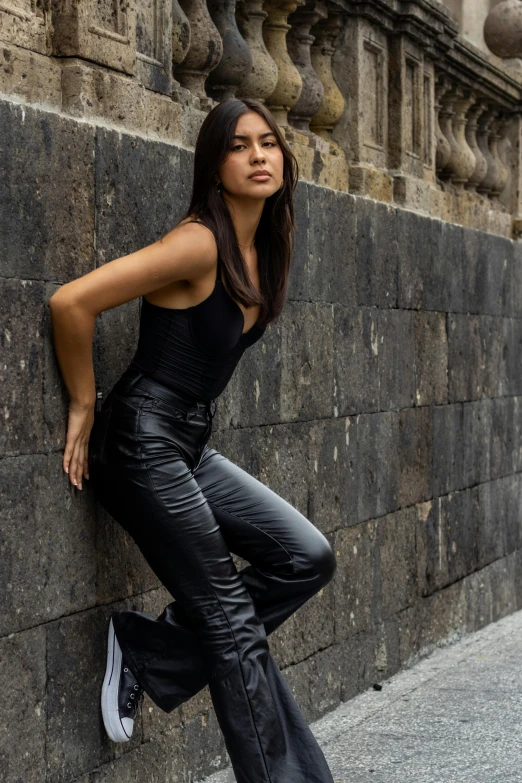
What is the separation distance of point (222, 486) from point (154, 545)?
1.10 feet

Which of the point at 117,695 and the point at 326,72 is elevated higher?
the point at 326,72

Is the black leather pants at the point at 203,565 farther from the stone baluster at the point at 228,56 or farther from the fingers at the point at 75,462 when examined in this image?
the stone baluster at the point at 228,56

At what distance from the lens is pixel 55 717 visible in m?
3.98

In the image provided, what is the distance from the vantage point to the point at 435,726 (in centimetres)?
571

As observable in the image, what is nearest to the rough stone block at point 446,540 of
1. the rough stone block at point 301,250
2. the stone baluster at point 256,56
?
the rough stone block at point 301,250

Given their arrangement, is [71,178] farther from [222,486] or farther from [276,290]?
[222,486]

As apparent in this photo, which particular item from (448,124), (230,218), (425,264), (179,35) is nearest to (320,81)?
(425,264)

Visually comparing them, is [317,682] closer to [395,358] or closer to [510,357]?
[395,358]

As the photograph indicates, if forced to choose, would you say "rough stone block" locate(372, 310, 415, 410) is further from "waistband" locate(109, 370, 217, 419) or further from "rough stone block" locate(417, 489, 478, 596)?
"waistband" locate(109, 370, 217, 419)

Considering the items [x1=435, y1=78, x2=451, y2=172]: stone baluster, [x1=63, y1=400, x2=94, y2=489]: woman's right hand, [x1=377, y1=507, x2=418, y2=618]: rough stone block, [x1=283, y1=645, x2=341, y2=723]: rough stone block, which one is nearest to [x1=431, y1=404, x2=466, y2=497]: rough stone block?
[x1=377, y1=507, x2=418, y2=618]: rough stone block

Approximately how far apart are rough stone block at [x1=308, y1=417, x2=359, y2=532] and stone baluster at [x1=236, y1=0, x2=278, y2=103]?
4.74 ft

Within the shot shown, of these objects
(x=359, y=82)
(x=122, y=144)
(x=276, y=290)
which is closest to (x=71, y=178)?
(x=122, y=144)

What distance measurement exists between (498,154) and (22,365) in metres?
5.96

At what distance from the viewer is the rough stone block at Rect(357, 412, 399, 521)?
634 cm
